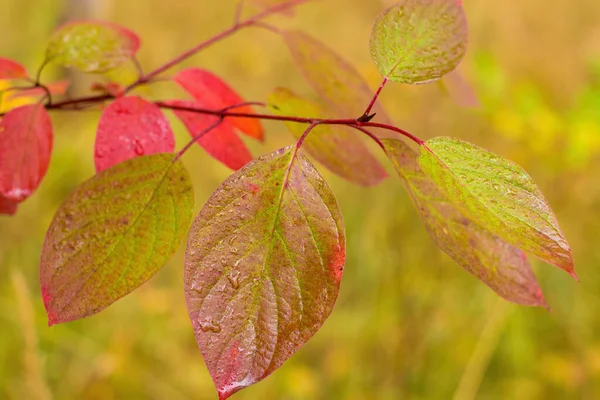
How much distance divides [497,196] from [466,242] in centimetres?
7

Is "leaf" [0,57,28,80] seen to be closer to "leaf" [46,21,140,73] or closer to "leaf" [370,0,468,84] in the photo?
"leaf" [46,21,140,73]

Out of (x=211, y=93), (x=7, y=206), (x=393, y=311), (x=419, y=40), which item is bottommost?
(x=393, y=311)

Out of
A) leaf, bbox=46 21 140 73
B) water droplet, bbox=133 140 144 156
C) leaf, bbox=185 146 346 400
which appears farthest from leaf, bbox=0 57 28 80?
leaf, bbox=185 146 346 400

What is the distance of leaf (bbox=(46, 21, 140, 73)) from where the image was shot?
1.28ft

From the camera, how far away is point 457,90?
0.47 metres

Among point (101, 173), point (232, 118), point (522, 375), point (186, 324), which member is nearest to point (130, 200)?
point (101, 173)

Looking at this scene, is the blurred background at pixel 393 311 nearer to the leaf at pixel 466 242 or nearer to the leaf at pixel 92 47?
the leaf at pixel 92 47

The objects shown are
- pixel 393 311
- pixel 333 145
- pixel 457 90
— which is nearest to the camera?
pixel 333 145

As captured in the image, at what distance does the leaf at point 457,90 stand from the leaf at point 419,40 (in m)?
0.17

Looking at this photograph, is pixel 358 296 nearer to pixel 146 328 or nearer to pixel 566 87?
pixel 146 328

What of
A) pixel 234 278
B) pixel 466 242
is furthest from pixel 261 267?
pixel 466 242

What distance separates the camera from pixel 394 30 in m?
0.29

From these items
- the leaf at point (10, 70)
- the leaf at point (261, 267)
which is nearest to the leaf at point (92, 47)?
the leaf at point (10, 70)

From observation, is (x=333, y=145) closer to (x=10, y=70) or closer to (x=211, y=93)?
Answer: (x=211, y=93)
